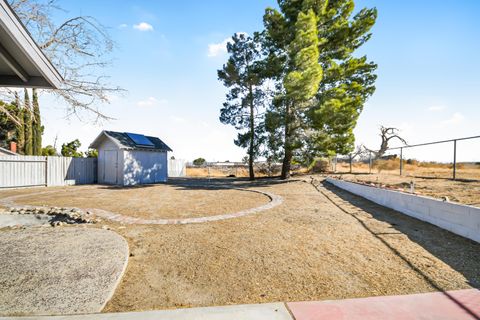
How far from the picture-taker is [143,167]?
16.8m

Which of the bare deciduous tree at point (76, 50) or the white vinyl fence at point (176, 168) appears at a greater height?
the bare deciduous tree at point (76, 50)

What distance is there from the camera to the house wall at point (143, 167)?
15.6m

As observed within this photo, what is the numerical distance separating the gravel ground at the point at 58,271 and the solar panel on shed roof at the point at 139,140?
41.0 ft

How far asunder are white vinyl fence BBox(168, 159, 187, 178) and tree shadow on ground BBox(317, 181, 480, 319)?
21.3 m

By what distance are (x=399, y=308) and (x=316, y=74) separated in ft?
37.0

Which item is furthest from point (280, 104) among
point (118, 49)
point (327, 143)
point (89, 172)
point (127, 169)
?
point (89, 172)

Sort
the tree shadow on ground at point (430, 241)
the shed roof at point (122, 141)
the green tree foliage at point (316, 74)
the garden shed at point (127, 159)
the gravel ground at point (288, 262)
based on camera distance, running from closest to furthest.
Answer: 1. the gravel ground at point (288, 262)
2. the tree shadow on ground at point (430, 241)
3. the green tree foliage at point (316, 74)
4. the shed roof at point (122, 141)
5. the garden shed at point (127, 159)

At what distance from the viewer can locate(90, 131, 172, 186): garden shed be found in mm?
15547

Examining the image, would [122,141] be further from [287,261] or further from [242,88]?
[287,261]

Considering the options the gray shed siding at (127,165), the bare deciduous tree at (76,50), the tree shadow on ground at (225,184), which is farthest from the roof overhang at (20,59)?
the gray shed siding at (127,165)

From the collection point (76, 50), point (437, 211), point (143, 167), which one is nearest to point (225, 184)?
point (143, 167)

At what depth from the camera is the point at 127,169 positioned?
15.6 m

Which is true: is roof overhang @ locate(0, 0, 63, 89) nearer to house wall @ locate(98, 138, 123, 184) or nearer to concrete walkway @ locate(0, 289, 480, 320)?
concrete walkway @ locate(0, 289, 480, 320)

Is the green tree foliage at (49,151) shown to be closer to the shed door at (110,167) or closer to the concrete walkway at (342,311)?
the shed door at (110,167)
